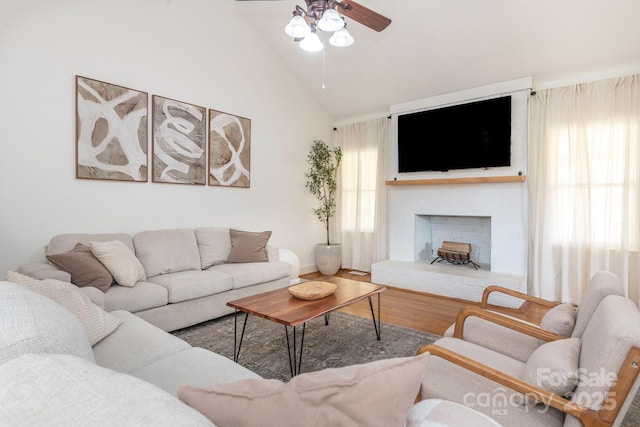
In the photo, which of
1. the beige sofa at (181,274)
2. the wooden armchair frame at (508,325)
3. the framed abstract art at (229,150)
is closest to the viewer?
the wooden armchair frame at (508,325)

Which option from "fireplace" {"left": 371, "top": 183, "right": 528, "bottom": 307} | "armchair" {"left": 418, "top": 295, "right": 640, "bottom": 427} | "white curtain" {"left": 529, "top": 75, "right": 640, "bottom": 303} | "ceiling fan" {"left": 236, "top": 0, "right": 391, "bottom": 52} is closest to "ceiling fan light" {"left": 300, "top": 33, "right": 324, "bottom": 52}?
"ceiling fan" {"left": 236, "top": 0, "right": 391, "bottom": 52}

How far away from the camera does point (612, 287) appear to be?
152 centimetres

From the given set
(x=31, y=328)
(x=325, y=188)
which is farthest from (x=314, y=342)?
(x=325, y=188)

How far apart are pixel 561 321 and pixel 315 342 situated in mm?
1702

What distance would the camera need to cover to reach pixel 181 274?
10.6 ft

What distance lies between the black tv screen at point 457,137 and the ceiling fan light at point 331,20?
8.56ft

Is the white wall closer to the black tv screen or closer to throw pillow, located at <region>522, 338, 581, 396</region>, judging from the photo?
the black tv screen

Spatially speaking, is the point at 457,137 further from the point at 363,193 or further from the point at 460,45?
the point at 363,193

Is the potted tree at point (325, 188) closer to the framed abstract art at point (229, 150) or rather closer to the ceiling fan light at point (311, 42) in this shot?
the framed abstract art at point (229, 150)

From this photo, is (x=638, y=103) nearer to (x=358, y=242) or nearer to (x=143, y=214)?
(x=358, y=242)

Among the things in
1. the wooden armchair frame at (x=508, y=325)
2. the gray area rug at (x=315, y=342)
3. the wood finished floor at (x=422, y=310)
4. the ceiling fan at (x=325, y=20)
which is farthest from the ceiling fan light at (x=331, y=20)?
the wood finished floor at (x=422, y=310)

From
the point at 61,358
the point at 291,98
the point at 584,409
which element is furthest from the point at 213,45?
the point at 584,409

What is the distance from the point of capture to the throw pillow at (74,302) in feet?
4.99

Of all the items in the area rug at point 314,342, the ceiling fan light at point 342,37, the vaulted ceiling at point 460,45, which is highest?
the vaulted ceiling at point 460,45
